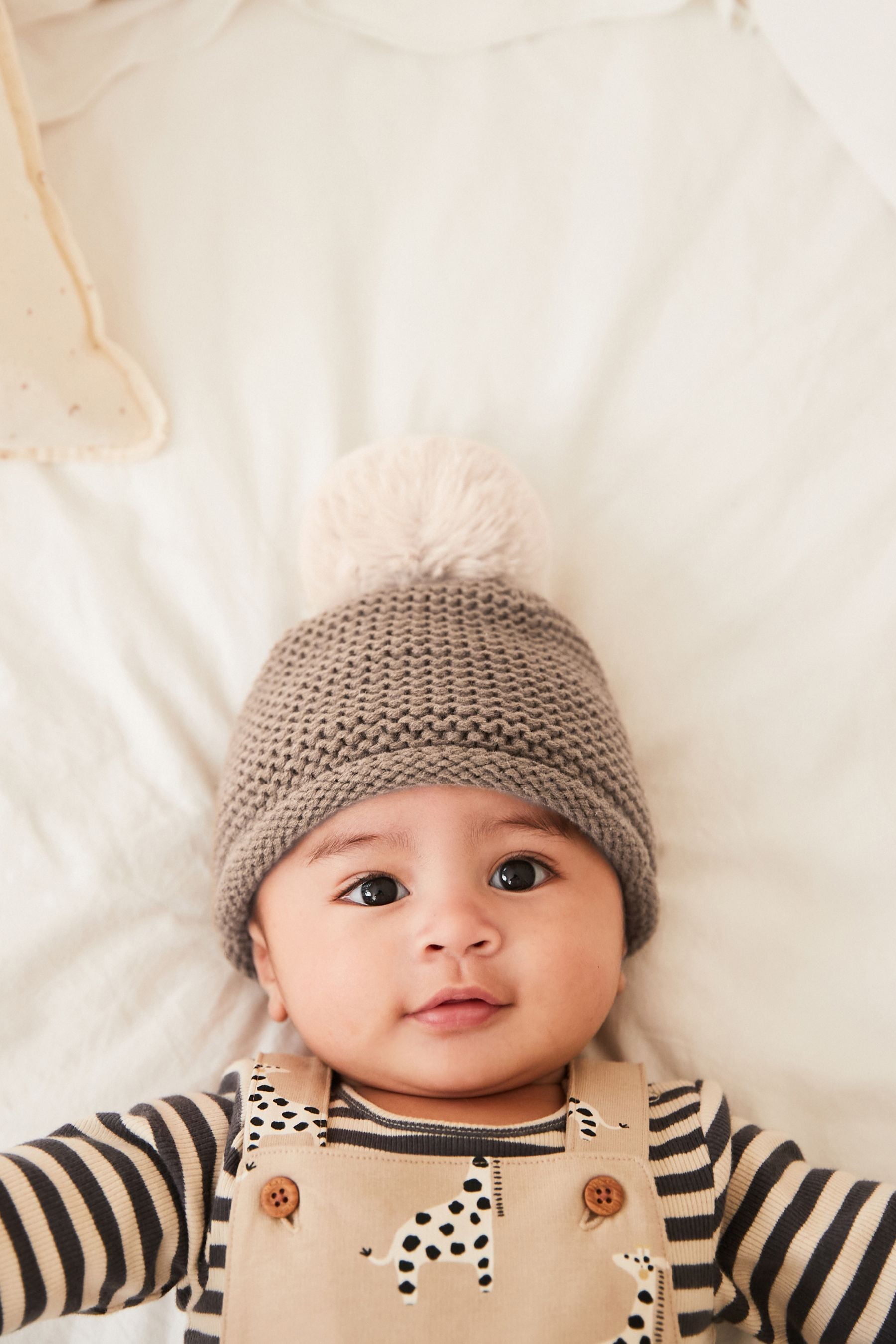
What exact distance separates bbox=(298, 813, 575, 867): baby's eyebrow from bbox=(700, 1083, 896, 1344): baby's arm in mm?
298

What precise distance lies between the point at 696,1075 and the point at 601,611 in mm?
527

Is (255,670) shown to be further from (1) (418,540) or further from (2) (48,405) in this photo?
(2) (48,405)

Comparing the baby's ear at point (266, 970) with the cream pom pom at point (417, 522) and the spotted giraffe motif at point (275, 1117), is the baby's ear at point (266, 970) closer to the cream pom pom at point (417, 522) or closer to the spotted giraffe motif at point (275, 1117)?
the spotted giraffe motif at point (275, 1117)

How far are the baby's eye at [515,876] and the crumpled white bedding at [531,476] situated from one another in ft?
0.85

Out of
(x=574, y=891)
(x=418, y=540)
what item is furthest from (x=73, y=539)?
(x=574, y=891)

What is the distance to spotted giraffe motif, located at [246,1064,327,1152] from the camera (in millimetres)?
943

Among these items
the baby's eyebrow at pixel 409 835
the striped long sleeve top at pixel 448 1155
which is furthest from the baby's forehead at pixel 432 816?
the striped long sleeve top at pixel 448 1155

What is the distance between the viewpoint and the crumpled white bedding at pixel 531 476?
1146 millimetres

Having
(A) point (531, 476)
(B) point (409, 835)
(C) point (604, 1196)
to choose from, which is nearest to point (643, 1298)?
(C) point (604, 1196)

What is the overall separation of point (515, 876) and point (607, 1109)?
8.8 inches

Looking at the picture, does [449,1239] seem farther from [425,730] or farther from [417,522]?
[417,522]

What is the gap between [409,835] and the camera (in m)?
0.99

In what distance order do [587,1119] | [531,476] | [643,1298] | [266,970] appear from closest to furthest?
[643,1298] → [587,1119] → [266,970] → [531,476]

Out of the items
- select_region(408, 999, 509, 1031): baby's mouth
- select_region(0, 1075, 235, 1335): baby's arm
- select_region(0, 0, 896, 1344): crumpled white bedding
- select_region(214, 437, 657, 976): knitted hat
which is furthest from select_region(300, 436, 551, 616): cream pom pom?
select_region(0, 1075, 235, 1335): baby's arm
